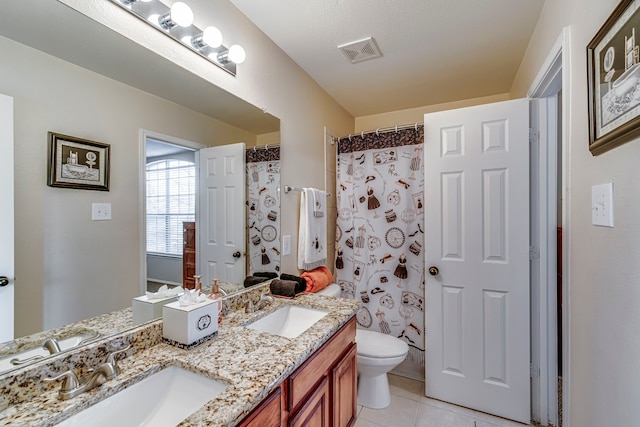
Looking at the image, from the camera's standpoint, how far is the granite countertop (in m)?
0.65

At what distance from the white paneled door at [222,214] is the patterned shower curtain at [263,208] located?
0.06 meters

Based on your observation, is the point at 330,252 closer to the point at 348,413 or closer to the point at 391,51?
the point at 348,413

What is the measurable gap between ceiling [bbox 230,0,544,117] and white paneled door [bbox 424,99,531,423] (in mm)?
441

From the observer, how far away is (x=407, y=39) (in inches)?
69.6

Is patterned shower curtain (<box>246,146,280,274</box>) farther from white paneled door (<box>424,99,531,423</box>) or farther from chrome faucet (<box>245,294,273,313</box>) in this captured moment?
white paneled door (<box>424,99,531,423</box>)

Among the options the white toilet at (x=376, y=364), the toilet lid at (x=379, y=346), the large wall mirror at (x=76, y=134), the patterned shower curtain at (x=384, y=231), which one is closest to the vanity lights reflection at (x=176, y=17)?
the large wall mirror at (x=76, y=134)

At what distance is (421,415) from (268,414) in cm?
141

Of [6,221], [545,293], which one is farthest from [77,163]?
[545,293]

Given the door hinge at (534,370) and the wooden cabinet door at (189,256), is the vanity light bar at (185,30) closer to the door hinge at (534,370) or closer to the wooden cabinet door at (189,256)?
the wooden cabinet door at (189,256)

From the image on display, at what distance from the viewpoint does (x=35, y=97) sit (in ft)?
2.56

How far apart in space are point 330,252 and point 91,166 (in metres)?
1.92

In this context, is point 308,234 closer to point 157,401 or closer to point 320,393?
point 320,393

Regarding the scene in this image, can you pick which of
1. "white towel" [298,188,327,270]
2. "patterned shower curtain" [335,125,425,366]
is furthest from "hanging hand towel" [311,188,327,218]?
"patterned shower curtain" [335,125,425,366]

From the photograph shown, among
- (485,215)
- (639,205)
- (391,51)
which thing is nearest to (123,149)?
(639,205)
